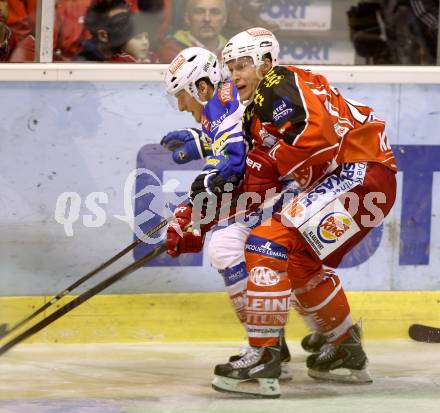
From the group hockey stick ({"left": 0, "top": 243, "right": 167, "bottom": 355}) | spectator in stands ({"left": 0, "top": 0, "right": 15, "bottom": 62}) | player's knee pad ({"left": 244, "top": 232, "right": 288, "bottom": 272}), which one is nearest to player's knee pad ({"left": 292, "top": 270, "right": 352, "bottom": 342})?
player's knee pad ({"left": 244, "top": 232, "right": 288, "bottom": 272})

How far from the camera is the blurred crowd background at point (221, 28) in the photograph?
20.5ft

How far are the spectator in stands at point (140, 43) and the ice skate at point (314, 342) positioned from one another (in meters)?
1.64

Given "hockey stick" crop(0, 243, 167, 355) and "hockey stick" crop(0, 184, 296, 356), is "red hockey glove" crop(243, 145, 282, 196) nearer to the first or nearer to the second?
"hockey stick" crop(0, 184, 296, 356)

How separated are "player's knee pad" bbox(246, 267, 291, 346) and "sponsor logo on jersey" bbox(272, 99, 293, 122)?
591mm

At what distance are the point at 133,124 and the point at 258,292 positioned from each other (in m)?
1.61

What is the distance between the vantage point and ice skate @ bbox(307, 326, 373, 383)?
5.22 m

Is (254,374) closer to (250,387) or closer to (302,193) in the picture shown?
(250,387)

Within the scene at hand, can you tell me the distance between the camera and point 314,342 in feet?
18.4

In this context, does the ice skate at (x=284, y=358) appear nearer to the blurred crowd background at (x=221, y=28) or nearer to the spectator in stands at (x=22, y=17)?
the blurred crowd background at (x=221, y=28)

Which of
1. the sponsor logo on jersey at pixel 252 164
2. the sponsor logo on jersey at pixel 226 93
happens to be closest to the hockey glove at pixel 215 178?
the sponsor logo on jersey at pixel 252 164

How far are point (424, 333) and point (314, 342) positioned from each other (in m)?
0.78

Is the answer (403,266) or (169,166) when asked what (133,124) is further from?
(403,266)

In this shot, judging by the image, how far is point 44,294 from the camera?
19.9ft

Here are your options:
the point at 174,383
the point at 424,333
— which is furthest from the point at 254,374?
the point at 424,333
